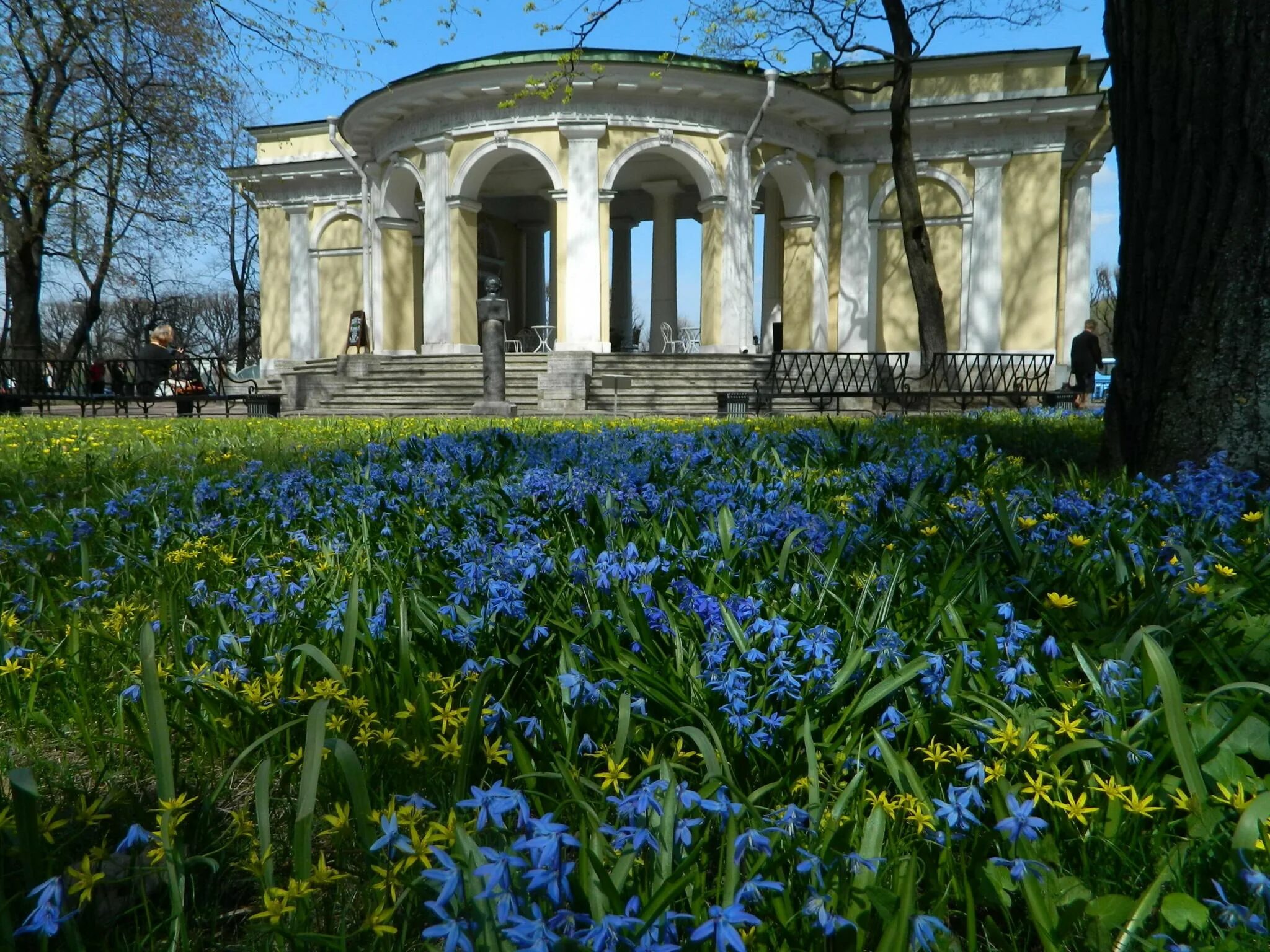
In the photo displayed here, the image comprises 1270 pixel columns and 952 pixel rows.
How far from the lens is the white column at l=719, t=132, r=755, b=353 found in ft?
64.0

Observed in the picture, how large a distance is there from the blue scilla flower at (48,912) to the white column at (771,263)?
2332cm

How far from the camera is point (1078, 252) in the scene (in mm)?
23016

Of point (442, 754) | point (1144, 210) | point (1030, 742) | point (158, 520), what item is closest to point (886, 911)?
point (1030, 742)

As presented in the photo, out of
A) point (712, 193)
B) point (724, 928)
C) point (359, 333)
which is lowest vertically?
point (724, 928)

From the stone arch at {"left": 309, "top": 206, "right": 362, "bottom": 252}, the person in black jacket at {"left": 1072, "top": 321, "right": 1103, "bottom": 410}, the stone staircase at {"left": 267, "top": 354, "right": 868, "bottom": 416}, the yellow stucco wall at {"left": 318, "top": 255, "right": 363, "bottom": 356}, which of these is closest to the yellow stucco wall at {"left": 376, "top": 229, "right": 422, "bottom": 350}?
the stone staircase at {"left": 267, "top": 354, "right": 868, "bottom": 416}

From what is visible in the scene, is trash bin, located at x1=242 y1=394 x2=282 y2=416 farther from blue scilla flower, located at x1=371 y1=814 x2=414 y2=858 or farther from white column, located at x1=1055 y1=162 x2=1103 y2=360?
white column, located at x1=1055 y1=162 x2=1103 y2=360

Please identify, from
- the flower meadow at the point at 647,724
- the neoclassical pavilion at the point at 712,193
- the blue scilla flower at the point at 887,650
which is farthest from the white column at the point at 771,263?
the blue scilla flower at the point at 887,650

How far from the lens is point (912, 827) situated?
131 cm

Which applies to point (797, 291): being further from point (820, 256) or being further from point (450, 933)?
point (450, 933)

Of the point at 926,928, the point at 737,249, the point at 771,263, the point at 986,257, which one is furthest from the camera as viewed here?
the point at 771,263

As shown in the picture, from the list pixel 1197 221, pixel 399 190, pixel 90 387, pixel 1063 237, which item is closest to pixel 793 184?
pixel 1063 237

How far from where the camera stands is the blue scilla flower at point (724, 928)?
0.76 metres

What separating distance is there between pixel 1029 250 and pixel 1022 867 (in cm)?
2308

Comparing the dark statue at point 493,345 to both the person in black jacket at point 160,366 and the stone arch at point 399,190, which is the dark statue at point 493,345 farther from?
the stone arch at point 399,190
